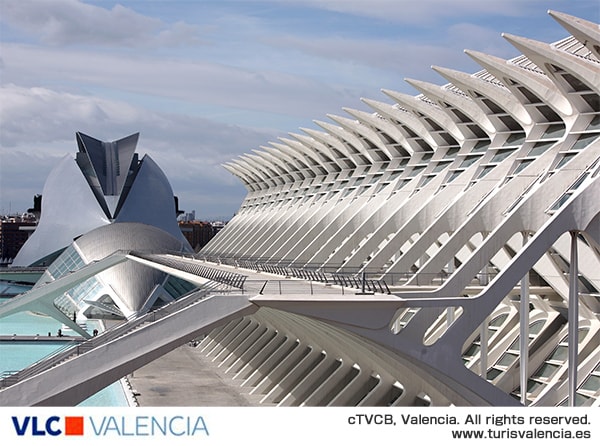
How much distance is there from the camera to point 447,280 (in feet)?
73.5

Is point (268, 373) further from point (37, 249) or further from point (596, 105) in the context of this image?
point (37, 249)

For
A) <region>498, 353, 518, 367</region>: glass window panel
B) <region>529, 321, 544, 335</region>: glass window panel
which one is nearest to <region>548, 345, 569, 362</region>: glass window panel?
<region>498, 353, 518, 367</region>: glass window panel

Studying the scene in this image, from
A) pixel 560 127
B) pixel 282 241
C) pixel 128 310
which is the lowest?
pixel 128 310

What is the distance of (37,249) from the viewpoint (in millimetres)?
84875

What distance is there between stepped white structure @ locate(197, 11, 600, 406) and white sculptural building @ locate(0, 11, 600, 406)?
51 mm

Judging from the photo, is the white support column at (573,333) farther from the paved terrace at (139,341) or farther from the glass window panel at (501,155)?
the glass window panel at (501,155)

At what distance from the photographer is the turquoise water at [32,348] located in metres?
34.0

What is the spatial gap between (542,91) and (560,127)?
5.03ft

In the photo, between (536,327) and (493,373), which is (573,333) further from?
(536,327)

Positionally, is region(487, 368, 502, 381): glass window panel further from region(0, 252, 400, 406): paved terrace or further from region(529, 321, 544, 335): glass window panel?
region(0, 252, 400, 406): paved terrace
